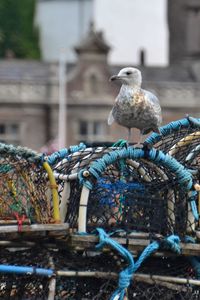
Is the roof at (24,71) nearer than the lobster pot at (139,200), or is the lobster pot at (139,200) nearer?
the lobster pot at (139,200)

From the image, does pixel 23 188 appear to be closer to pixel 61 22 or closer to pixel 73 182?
pixel 73 182

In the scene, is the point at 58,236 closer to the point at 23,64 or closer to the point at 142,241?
the point at 142,241

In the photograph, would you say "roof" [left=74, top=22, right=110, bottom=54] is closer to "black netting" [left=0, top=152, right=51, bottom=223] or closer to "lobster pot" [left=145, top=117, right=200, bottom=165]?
"lobster pot" [left=145, top=117, right=200, bottom=165]

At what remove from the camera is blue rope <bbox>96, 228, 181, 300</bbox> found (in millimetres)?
6508

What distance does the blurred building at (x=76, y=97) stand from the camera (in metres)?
42.9

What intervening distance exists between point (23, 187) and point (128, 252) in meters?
0.76

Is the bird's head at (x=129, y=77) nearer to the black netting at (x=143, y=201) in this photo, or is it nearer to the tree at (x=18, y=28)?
the black netting at (x=143, y=201)

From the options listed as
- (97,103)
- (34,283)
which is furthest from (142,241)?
(97,103)

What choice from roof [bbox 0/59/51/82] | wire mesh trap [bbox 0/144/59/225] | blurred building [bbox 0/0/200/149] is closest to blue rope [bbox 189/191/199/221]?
wire mesh trap [bbox 0/144/59/225]

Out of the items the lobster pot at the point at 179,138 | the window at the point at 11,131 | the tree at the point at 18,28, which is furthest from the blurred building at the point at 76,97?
the lobster pot at the point at 179,138

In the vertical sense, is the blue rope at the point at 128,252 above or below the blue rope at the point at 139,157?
below

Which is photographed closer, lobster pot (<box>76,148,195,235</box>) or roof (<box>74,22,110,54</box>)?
lobster pot (<box>76,148,195,235</box>)

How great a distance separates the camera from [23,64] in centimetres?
4497

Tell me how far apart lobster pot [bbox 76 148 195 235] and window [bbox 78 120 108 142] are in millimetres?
36507
